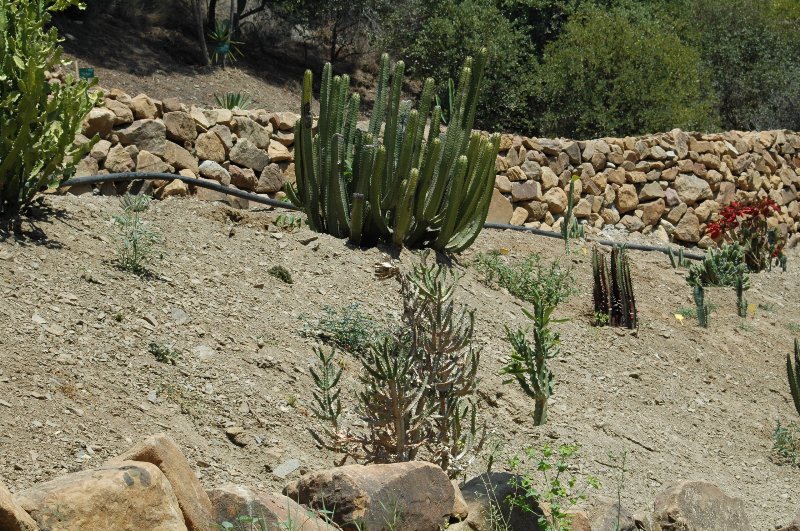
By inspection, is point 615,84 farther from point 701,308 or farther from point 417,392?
point 417,392

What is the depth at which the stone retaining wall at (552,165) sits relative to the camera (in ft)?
32.4

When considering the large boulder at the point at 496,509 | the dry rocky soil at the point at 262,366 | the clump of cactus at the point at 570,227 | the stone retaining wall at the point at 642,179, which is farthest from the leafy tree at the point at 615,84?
the large boulder at the point at 496,509

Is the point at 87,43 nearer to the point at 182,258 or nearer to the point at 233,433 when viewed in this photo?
the point at 182,258

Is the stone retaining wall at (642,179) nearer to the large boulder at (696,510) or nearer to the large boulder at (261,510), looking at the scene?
the large boulder at (696,510)

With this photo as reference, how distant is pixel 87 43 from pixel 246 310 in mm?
12342

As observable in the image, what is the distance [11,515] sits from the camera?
Answer: 3176 mm

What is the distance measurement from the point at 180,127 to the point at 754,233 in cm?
648

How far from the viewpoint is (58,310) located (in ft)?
19.1

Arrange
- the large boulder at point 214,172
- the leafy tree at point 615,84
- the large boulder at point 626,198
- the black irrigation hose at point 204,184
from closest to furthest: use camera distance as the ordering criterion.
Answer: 1. the black irrigation hose at point 204,184
2. the large boulder at point 214,172
3. the large boulder at point 626,198
4. the leafy tree at point 615,84

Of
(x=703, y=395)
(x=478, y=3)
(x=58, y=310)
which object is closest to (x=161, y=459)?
(x=58, y=310)

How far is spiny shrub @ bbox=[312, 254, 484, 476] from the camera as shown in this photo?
4953 mm

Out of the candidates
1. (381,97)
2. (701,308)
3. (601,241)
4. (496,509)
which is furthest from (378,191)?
(601,241)

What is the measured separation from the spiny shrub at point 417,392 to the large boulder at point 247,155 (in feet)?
18.6

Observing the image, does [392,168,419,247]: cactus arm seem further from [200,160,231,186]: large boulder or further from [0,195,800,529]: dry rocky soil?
[200,160,231,186]: large boulder
